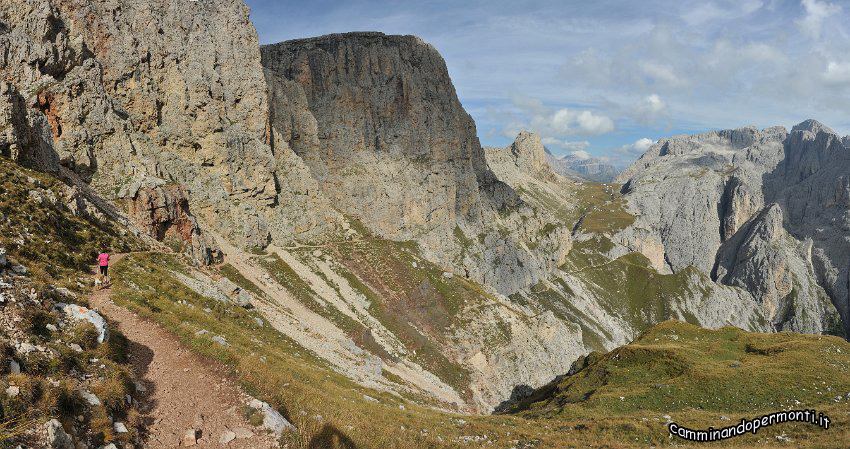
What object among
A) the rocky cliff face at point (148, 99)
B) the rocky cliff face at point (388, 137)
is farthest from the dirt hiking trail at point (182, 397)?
the rocky cliff face at point (388, 137)

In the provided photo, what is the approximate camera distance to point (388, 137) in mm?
144625

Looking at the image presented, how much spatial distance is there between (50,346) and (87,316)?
12.4ft

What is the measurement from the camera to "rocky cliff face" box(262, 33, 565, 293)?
132000 millimetres

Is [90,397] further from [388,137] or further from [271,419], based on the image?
[388,137]

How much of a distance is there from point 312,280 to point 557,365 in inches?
2421

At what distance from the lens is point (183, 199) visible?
6494 centimetres

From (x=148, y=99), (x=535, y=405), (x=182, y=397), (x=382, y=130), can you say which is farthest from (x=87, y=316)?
(x=382, y=130)

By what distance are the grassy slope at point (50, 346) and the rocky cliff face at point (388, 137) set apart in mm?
93251

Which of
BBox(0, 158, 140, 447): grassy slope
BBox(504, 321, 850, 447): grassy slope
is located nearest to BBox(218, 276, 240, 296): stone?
BBox(0, 158, 140, 447): grassy slope

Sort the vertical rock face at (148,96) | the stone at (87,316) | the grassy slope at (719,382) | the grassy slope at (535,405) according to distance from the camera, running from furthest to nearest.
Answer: the vertical rock face at (148,96) < the grassy slope at (719,382) < the grassy slope at (535,405) < the stone at (87,316)

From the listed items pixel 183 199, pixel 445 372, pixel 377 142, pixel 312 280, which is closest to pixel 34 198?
pixel 183 199

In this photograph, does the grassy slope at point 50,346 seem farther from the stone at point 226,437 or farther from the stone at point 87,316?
the stone at point 226,437

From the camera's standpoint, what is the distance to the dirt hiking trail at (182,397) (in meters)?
13.5

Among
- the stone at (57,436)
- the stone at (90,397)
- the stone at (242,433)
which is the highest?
the stone at (57,436)
